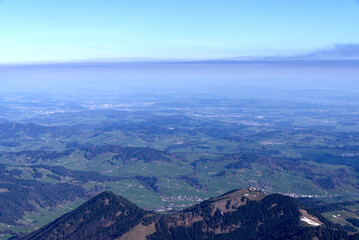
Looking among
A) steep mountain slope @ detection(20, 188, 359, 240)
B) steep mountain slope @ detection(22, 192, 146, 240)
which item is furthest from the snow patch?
steep mountain slope @ detection(22, 192, 146, 240)

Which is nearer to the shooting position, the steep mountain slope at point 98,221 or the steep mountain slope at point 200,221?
the steep mountain slope at point 200,221

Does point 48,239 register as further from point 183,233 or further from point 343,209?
point 343,209

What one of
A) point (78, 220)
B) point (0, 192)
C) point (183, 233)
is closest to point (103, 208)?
point (78, 220)

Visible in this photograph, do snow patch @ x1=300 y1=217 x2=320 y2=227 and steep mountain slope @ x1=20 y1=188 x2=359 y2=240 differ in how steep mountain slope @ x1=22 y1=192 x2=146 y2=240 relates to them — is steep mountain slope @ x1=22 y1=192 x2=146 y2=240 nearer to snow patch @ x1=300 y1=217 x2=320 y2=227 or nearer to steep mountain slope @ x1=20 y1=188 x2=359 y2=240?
steep mountain slope @ x1=20 y1=188 x2=359 y2=240

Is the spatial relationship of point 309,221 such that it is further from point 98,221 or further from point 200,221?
point 98,221

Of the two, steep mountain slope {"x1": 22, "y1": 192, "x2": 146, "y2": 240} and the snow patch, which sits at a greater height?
the snow patch

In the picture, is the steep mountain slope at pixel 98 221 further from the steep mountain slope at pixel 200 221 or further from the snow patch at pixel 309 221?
the snow patch at pixel 309 221

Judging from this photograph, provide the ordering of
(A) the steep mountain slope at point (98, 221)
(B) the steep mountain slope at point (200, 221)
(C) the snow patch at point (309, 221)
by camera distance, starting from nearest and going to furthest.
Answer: (C) the snow patch at point (309, 221)
(B) the steep mountain slope at point (200, 221)
(A) the steep mountain slope at point (98, 221)

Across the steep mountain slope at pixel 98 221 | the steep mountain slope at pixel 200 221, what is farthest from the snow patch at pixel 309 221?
the steep mountain slope at pixel 98 221

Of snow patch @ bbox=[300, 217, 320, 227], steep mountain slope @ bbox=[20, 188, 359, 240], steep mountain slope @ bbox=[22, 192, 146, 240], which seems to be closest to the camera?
snow patch @ bbox=[300, 217, 320, 227]
